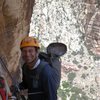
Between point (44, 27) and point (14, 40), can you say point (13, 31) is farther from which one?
point (44, 27)

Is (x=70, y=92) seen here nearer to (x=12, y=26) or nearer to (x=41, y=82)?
(x=12, y=26)

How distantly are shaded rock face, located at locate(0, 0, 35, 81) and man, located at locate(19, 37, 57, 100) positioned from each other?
2434mm

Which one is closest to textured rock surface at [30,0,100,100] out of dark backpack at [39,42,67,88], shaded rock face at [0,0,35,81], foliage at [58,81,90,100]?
foliage at [58,81,90,100]

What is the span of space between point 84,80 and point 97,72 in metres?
1.21

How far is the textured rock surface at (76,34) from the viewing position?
92.3 ft

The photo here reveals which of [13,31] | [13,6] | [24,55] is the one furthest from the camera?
[13,31]

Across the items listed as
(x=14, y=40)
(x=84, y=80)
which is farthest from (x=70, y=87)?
(x=14, y=40)

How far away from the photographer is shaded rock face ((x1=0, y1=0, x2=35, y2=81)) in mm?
6809

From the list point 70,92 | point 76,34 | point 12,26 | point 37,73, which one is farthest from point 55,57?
point 76,34

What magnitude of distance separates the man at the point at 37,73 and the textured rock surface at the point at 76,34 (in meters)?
23.2

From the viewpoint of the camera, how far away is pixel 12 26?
743cm

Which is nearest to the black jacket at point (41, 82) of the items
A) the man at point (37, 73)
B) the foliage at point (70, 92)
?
the man at point (37, 73)

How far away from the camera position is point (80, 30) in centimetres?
3020

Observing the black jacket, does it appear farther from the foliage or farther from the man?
the foliage
